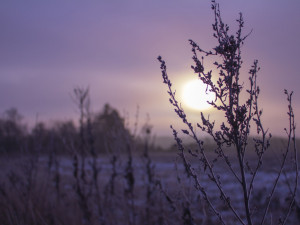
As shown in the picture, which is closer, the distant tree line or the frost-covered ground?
the frost-covered ground

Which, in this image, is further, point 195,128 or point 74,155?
point 74,155

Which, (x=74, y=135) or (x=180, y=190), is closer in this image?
(x=180, y=190)

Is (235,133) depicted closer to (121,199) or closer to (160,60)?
(160,60)

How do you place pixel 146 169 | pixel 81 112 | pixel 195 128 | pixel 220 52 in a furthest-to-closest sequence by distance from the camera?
pixel 146 169 < pixel 81 112 < pixel 195 128 < pixel 220 52

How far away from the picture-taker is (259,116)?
6.79 ft

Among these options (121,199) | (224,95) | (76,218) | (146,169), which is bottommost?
(76,218)

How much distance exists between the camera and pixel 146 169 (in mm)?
6172

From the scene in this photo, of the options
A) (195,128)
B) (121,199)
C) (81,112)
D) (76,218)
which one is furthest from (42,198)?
(195,128)

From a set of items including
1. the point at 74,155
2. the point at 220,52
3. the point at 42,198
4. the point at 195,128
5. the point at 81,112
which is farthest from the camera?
the point at 42,198

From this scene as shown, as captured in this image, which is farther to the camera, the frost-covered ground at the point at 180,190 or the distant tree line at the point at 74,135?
the distant tree line at the point at 74,135

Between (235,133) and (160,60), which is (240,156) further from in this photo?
(160,60)

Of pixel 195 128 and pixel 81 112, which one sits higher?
pixel 81 112

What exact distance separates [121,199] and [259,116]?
4.23m

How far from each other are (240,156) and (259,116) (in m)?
0.33
